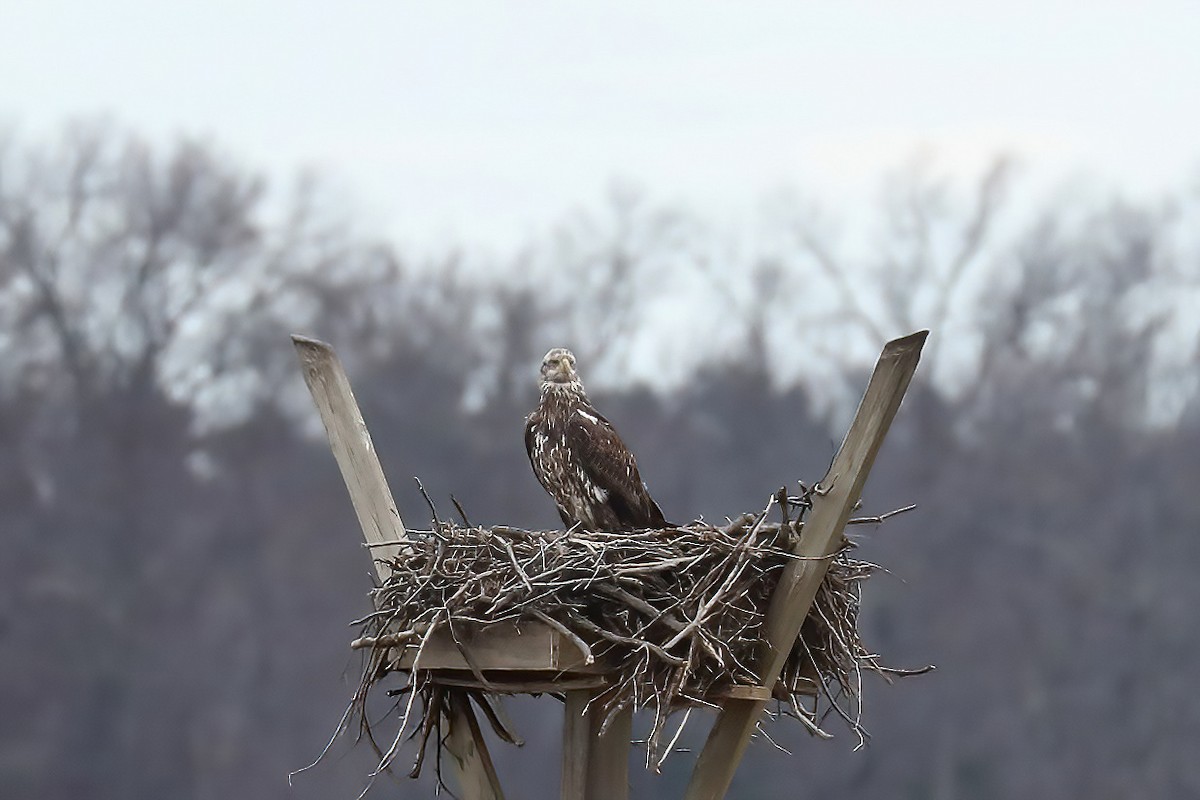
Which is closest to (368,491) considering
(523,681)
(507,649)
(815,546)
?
(523,681)

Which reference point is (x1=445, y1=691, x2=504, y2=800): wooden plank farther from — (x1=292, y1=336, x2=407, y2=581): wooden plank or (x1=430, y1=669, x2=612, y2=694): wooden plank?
(x1=292, y1=336, x2=407, y2=581): wooden plank

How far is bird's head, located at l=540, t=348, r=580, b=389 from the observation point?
24.3ft

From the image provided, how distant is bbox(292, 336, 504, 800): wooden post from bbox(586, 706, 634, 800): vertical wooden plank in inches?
15.3

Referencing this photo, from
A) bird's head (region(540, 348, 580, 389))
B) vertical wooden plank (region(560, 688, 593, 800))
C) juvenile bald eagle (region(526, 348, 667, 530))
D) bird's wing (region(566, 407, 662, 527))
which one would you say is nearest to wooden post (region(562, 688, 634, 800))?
vertical wooden plank (region(560, 688, 593, 800))

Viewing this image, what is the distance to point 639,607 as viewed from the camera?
5676 mm

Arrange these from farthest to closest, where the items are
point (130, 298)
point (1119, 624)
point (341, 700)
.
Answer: point (130, 298) → point (1119, 624) → point (341, 700)

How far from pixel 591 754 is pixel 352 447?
1.43m

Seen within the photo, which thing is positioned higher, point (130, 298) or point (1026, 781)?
point (130, 298)

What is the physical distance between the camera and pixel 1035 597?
2905cm

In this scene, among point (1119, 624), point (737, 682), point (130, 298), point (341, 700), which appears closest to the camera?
point (737, 682)

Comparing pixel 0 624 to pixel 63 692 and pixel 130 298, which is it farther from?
pixel 130 298

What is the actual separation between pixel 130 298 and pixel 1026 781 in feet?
50.8

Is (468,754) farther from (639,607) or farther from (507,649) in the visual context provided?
(639,607)

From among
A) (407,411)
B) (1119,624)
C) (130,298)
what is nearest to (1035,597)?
(1119,624)
